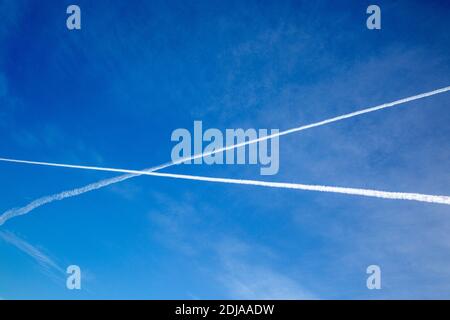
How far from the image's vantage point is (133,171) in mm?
12117

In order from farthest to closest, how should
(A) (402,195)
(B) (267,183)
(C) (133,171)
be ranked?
(B) (267,183) → (C) (133,171) → (A) (402,195)
